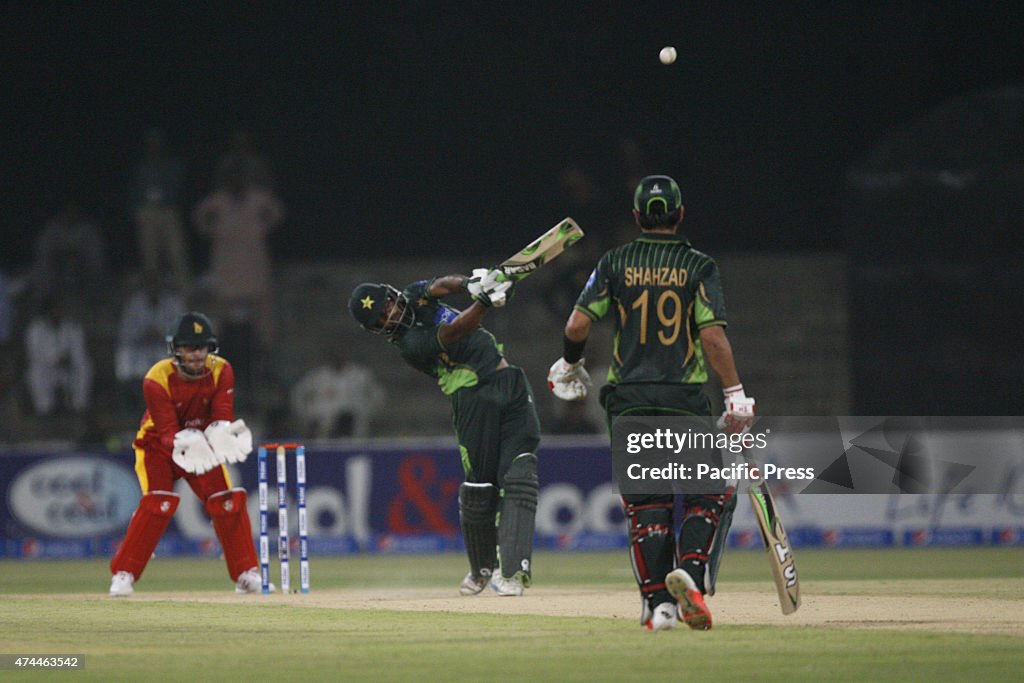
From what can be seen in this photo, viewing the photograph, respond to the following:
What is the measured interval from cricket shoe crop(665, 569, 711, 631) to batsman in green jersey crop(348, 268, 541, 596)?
94.7 inches

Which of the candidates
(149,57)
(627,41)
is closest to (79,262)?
(149,57)

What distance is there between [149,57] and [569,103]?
15.9ft

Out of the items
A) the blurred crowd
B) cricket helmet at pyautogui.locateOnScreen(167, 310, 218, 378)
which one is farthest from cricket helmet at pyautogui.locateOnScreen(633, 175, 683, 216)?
the blurred crowd

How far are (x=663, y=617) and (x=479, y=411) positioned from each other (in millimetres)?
2596

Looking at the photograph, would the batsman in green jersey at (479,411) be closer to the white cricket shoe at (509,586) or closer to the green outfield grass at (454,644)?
the white cricket shoe at (509,586)

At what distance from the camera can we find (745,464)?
762 centimetres

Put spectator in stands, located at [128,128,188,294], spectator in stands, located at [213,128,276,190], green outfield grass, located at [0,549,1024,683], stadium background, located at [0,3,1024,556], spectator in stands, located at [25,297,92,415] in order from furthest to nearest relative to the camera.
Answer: spectator in stands, located at [128,128,188,294]
spectator in stands, located at [213,128,276,190]
spectator in stands, located at [25,297,92,415]
stadium background, located at [0,3,1024,556]
green outfield grass, located at [0,549,1024,683]

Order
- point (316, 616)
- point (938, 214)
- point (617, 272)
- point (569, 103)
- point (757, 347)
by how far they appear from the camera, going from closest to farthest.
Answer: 1. point (617, 272)
2. point (316, 616)
3. point (938, 214)
4. point (757, 347)
5. point (569, 103)

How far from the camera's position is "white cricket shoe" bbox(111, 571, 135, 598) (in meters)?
10.2

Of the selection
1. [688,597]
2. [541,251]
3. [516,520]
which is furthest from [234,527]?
[688,597]

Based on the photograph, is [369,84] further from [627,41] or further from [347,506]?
[347,506]

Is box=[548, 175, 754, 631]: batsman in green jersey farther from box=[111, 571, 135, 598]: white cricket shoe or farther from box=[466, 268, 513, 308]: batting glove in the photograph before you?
box=[111, 571, 135, 598]: white cricket shoe

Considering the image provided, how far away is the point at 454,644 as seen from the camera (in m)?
7.09

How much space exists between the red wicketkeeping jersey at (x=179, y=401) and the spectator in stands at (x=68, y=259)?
803cm
